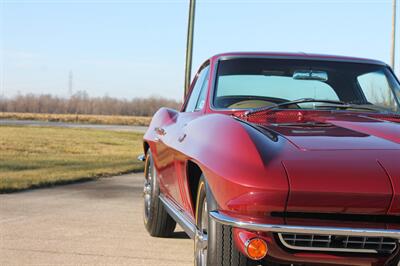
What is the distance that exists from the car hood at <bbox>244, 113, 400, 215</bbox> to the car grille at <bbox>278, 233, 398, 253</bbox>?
13 centimetres

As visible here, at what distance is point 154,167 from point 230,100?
1419mm

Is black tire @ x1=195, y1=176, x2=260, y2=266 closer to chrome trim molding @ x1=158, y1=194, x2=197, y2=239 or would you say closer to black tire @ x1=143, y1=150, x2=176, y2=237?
chrome trim molding @ x1=158, y1=194, x2=197, y2=239

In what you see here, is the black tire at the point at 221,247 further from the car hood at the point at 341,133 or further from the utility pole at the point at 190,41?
the utility pole at the point at 190,41

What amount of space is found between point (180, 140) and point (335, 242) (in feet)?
5.37

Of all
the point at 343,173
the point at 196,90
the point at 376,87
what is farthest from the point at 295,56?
the point at 343,173

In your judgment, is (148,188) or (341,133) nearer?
(341,133)

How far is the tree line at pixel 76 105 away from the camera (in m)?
106

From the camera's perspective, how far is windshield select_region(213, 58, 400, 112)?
449cm

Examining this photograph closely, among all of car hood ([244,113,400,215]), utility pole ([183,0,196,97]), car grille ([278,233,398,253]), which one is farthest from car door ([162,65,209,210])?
utility pole ([183,0,196,97])

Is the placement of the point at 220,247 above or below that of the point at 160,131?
below

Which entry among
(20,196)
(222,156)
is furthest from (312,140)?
(20,196)

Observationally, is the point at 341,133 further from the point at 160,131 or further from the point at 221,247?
the point at 160,131

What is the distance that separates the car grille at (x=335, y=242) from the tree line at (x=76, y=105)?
101 metres

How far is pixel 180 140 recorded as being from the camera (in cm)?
400
